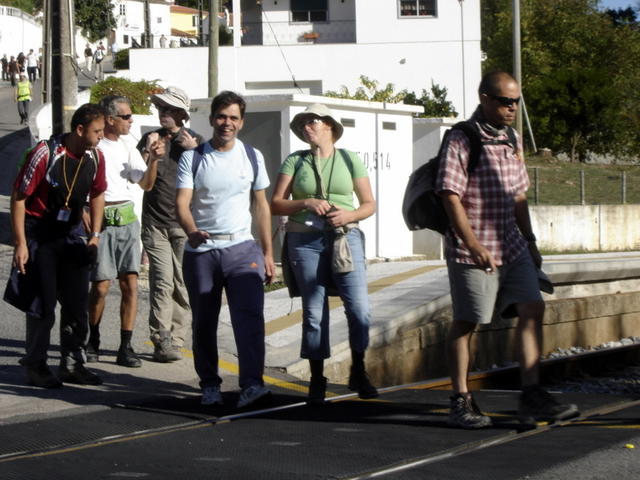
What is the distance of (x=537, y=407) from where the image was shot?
641 cm

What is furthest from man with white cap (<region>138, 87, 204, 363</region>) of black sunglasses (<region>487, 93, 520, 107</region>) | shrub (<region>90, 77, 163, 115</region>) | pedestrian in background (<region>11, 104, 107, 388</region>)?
shrub (<region>90, 77, 163, 115</region>)

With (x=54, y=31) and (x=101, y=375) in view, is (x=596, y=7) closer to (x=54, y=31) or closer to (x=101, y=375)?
(x=54, y=31)

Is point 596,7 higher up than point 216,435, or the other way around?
point 596,7

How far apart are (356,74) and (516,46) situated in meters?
14.5

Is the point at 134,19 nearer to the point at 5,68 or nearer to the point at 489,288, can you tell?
the point at 5,68

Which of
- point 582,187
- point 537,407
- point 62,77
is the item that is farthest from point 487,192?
point 582,187

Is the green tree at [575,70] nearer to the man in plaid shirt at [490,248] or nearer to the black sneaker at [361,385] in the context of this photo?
the black sneaker at [361,385]

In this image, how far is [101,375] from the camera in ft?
27.1

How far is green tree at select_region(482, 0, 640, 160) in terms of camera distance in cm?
4112

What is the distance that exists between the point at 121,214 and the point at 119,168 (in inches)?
13.3

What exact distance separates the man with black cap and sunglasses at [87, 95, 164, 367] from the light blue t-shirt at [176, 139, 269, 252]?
1350mm

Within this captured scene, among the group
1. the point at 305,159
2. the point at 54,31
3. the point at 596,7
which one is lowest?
the point at 305,159

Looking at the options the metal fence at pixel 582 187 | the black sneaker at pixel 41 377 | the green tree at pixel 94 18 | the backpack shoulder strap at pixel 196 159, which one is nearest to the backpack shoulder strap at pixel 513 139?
the backpack shoulder strap at pixel 196 159

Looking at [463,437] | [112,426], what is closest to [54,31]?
[112,426]
